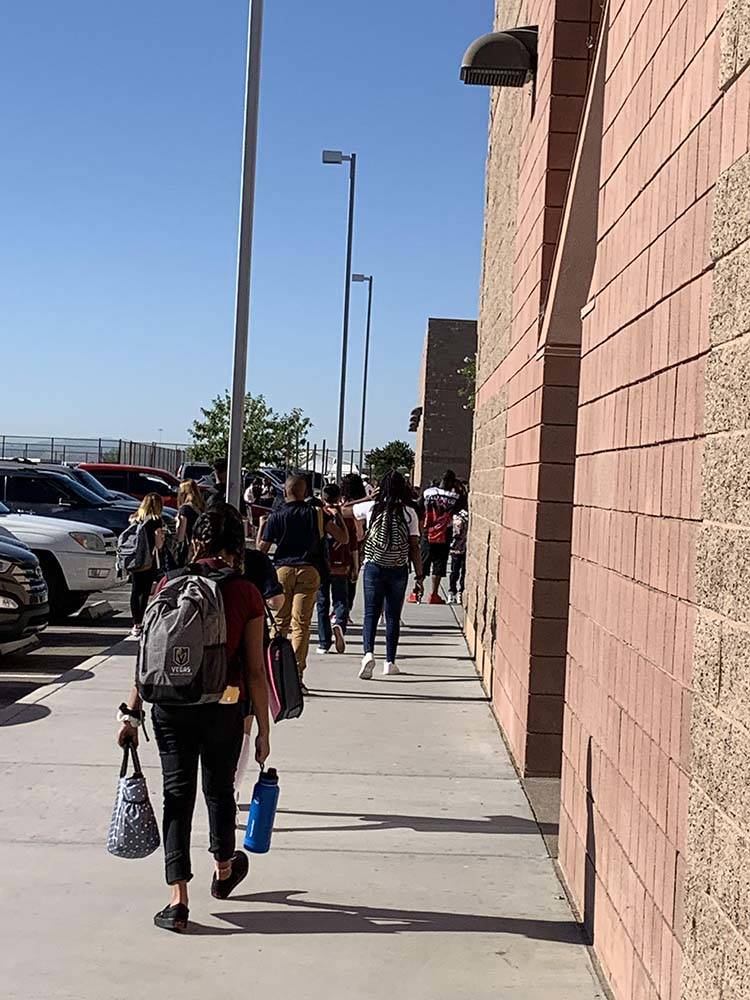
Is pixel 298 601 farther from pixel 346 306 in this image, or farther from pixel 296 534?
pixel 346 306

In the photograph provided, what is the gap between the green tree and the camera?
7150 cm

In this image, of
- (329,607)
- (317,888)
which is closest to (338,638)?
(329,607)

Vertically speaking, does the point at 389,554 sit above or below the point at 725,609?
below

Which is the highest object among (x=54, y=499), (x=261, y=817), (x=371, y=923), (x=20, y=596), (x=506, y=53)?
(x=506, y=53)

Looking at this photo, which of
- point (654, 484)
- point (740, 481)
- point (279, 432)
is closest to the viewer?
point (740, 481)

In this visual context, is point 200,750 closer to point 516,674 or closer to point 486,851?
point 486,851

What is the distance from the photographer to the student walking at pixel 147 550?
542 inches

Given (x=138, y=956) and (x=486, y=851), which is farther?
(x=486, y=851)

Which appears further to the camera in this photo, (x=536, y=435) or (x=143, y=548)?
(x=143, y=548)

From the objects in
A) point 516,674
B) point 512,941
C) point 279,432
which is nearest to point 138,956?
point 512,941

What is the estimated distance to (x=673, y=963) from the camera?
12.4 ft

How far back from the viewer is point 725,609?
10.2 feet

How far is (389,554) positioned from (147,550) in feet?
9.38

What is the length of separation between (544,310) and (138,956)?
4743mm
